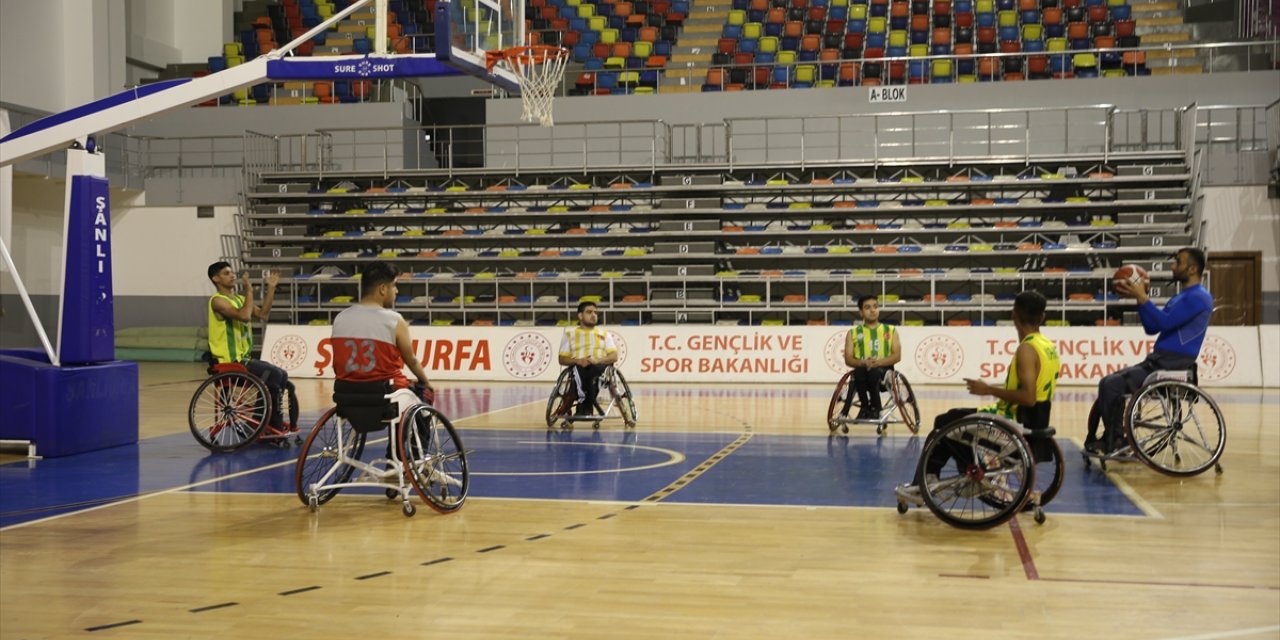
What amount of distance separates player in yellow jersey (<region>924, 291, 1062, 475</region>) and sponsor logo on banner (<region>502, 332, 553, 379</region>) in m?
11.6

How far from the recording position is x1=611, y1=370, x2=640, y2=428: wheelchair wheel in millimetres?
11297

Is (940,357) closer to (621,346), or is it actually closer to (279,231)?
(621,346)

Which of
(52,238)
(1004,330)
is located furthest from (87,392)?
(52,238)

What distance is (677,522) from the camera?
6.68 m

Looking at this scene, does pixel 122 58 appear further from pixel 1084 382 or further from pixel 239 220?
pixel 1084 382

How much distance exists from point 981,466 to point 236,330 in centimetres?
635

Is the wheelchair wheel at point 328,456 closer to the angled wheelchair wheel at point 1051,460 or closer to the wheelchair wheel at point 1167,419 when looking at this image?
the angled wheelchair wheel at point 1051,460

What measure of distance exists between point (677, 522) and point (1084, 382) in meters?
11.5

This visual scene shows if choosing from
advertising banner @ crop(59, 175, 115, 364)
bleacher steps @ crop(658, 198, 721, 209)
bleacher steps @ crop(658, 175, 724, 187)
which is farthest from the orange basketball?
bleacher steps @ crop(658, 175, 724, 187)

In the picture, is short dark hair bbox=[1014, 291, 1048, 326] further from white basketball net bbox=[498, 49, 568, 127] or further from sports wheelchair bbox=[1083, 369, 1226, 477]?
white basketball net bbox=[498, 49, 568, 127]

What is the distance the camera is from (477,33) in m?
10.7

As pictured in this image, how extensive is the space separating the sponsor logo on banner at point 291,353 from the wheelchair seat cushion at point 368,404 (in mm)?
12079

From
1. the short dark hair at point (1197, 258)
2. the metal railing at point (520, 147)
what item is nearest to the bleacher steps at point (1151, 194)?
the metal railing at point (520, 147)

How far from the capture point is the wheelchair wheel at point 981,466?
6.20 m
